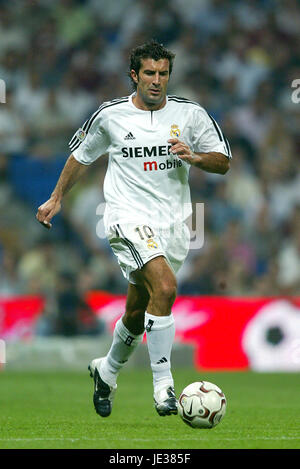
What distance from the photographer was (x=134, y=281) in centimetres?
648

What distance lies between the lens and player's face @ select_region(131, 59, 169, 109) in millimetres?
6457

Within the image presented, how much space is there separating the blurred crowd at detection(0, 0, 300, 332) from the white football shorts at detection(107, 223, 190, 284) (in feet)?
21.4

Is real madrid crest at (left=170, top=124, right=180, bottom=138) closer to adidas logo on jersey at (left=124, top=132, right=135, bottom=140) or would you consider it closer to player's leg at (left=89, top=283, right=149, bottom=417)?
adidas logo on jersey at (left=124, top=132, right=135, bottom=140)

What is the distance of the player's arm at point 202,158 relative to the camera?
6.15m

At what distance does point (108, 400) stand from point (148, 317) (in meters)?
0.92

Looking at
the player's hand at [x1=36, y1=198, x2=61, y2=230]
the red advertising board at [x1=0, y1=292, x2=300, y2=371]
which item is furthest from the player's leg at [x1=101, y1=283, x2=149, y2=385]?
the red advertising board at [x1=0, y1=292, x2=300, y2=371]

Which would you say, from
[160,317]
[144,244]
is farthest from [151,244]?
[160,317]

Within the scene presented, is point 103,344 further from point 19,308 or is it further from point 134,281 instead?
point 134,281

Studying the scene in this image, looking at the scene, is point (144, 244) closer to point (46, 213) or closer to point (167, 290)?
point (167, 290)

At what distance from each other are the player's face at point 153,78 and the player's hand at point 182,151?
459mm

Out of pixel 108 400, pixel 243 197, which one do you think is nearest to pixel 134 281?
pixel 108 400

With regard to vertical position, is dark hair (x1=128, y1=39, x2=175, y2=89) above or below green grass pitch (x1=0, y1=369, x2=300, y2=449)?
above

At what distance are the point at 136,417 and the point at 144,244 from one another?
133 centimetres

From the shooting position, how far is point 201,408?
223 inches
